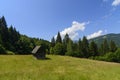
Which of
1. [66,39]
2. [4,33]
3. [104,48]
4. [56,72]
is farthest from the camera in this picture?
[66,39]

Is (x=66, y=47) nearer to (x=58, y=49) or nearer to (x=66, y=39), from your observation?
(x=58, y=49)

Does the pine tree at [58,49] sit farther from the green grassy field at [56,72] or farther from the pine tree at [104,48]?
the green grassy field at [56,72]

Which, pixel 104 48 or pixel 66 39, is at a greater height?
pixel 66 39

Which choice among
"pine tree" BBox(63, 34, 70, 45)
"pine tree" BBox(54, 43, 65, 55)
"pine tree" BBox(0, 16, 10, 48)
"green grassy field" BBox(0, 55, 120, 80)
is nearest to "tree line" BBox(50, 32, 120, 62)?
"pine tree" BBox(54, 43, 65, 55)

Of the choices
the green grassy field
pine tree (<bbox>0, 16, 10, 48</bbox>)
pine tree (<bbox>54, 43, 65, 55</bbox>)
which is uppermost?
pine tree (<bbox>0, 16, 10, 48</bbox>)

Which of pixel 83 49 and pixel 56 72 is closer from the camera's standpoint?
pixel 56 72

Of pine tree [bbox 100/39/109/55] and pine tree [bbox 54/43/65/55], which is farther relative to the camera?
pine tree [bbox 100/39/109/55]

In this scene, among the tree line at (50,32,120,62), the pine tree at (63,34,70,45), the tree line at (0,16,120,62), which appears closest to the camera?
the tree line at (0,16,120,62)

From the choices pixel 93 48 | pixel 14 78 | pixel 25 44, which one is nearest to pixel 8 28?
pixel 25 44

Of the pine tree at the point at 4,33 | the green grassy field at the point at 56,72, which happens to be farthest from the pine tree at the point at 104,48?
the green grassy field at the point at 56,72

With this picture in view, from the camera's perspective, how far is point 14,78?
20.0 metres

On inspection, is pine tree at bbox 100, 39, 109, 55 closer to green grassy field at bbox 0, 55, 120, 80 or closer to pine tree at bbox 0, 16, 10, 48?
pine tree at bbox 0, 16, 10, 48

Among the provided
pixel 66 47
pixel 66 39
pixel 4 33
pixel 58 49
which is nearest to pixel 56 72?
pixel 58 49

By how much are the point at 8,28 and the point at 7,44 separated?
18.7 metres
